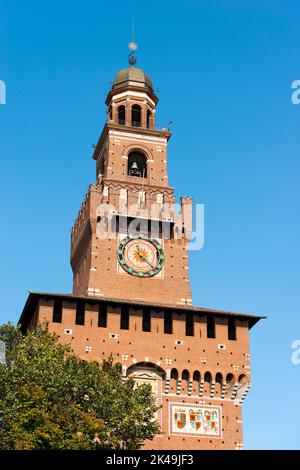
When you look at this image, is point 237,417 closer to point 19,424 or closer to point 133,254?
point 133,254

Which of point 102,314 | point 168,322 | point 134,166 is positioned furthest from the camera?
point 134,166

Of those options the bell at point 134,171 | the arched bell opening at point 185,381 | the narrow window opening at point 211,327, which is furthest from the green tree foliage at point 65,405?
the bell at point 134,171

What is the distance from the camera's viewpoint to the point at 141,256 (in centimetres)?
5438

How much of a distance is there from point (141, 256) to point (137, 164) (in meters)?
8.24

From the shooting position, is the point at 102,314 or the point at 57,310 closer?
the point at 57,310

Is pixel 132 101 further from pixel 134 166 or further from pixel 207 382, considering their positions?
pixel 207 382

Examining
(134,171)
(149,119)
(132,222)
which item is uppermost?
(149,119)

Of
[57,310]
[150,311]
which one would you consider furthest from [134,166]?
[57,310]

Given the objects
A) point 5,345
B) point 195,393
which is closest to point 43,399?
point 5,345

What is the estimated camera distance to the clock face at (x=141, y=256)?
5384 cm

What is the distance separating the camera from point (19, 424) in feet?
120

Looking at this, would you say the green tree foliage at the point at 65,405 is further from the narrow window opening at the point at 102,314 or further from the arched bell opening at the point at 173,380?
the narrow window opening at the point at 102,314
